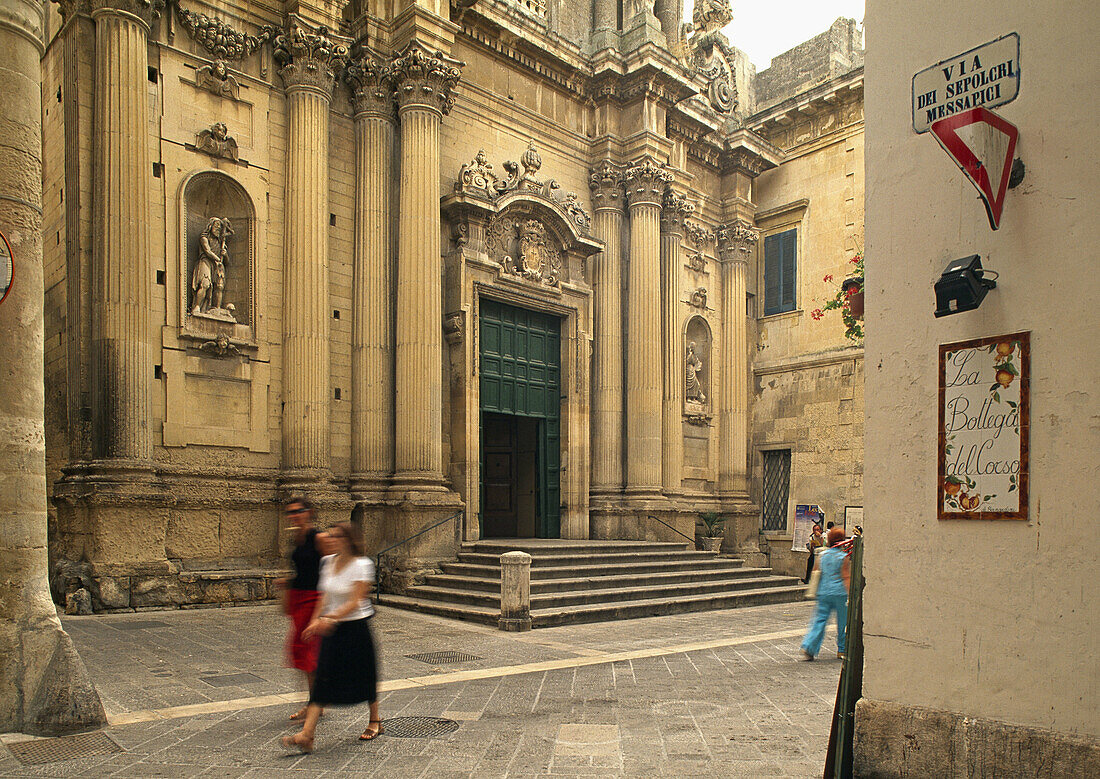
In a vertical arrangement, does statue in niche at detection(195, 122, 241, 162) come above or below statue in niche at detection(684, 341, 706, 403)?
above

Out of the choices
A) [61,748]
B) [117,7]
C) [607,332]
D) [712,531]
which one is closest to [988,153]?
[61,748]

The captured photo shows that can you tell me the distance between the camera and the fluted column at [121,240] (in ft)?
39.7

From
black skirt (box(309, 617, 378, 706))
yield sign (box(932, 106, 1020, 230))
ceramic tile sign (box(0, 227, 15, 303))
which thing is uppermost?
yield sign (box(932, 106, 1020, 230))

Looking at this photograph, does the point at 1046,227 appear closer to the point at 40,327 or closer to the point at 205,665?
the point at 40,327

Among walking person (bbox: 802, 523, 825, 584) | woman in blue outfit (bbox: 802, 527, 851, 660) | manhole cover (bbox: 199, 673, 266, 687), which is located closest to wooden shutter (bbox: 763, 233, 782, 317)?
walking person (bbox: 802, 523, 825, 584)

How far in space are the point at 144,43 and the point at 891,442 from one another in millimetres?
11859

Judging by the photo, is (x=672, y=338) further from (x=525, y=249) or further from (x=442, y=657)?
(x=442, y=657)

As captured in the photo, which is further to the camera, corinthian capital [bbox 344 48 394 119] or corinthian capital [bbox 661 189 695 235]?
corinthian capital [bbox 661 189 695 235]

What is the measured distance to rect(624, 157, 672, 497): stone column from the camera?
1939cm

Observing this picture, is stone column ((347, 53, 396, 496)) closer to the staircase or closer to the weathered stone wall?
the staircase

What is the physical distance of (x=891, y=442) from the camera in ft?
17.2

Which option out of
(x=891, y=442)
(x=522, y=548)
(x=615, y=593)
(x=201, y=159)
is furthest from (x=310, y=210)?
(x=891, y=442)

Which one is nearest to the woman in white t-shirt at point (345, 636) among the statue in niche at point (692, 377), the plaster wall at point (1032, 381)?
the plaster wall at point (1032, 381)

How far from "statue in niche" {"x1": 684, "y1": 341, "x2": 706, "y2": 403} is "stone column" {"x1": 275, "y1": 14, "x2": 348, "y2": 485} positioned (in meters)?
9.72
